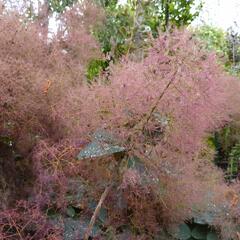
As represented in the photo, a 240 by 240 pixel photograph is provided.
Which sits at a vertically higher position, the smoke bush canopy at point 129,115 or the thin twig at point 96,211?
the smoke bush canopy at point 129,115

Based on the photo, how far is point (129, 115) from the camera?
1973 mm

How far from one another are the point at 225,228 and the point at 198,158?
36cm

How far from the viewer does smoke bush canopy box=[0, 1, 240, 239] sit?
193cm

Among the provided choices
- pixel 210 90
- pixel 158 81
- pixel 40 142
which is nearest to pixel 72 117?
pixel 40 142

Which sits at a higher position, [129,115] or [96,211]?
[129,115]

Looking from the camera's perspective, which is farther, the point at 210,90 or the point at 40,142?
the point at 40,142

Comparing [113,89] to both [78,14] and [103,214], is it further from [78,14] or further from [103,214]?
[78,14]

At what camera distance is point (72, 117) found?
2.11 metres

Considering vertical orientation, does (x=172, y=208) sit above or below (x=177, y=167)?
below

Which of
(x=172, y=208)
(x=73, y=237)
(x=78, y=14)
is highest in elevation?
(x=78, y=14)

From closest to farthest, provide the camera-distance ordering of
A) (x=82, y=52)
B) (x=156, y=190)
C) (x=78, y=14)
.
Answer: (x=156, y=190) → (x=82, y=52) → (x=78, y=14)

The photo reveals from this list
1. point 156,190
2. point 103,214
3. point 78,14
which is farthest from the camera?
point 78,14

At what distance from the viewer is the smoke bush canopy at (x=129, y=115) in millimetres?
1926

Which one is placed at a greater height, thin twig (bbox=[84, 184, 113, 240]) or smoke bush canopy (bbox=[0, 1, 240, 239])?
smoke bush canopy (bbox=[0, 1, 240, 239])
